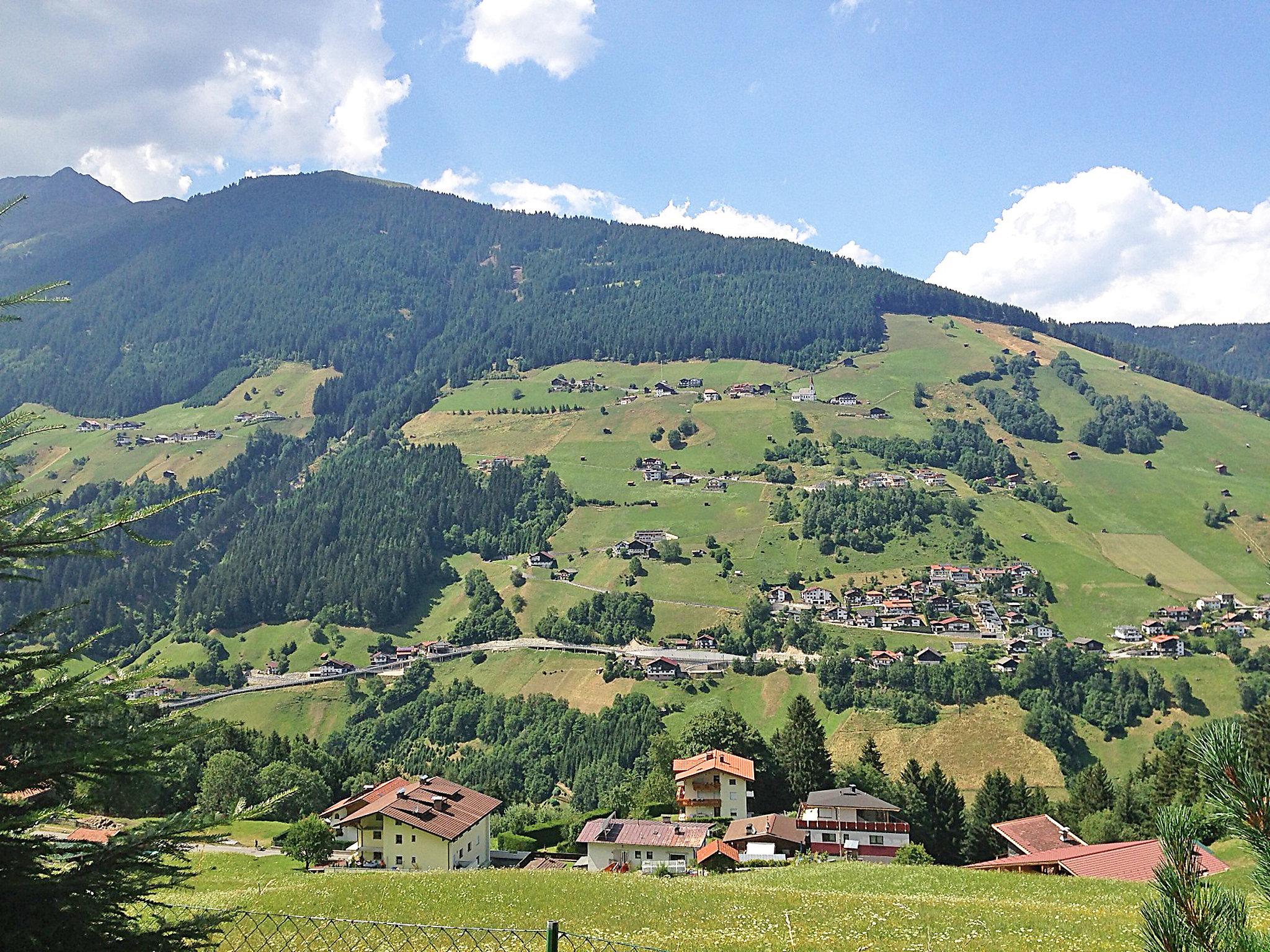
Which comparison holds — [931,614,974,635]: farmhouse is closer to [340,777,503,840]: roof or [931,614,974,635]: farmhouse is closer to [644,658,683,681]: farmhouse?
[644,658,683,681]: farmhouse

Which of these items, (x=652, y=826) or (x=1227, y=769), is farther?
(x=652, y=826)

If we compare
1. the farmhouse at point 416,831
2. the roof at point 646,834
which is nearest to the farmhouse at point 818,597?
the roof at point 646,834

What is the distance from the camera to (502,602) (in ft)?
603

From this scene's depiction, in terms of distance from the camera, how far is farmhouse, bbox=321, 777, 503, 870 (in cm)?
5122

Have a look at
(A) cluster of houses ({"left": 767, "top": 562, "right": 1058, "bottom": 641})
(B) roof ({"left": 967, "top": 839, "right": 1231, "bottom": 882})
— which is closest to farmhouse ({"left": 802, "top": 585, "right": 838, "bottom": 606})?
(A) cluster of houses ({"left": 767, "top": 562, "right": 1058, "bottom": 641})

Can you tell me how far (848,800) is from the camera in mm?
63344

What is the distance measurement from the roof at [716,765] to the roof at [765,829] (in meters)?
7.22

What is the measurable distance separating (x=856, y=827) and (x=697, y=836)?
1418 centimetres

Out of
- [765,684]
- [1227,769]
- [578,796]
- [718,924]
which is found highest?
[1227,769]

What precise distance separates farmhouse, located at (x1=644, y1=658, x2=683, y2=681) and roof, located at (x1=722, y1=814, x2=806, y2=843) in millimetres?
83564

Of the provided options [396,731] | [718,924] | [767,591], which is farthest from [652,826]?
[767,591]

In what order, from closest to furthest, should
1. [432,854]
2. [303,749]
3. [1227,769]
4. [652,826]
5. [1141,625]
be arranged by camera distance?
[1227,769]
[432,854]
[652,826]
[303,749]
[1141,625]

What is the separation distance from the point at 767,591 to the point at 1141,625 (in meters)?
68.1

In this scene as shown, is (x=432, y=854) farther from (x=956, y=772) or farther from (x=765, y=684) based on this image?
(x=765, y=684)
